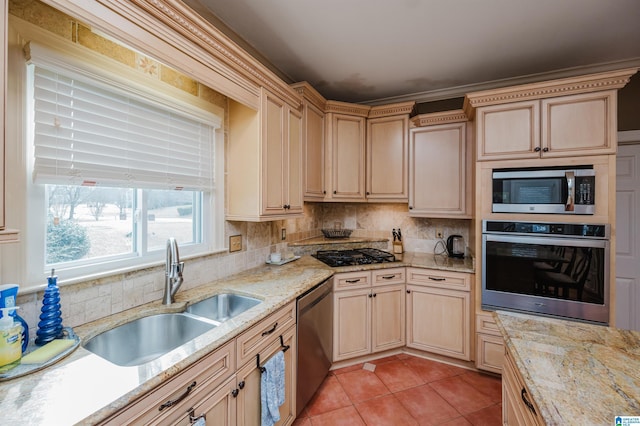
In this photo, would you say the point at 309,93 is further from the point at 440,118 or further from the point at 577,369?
the point at 577,369

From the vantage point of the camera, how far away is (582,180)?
2.02 metres

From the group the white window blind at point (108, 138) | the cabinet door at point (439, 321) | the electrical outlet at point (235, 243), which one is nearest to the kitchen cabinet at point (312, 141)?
the electrical outlet at point (235, 243)

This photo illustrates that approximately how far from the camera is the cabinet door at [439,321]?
2455 millimetres

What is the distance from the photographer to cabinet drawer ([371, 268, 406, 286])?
2.55m

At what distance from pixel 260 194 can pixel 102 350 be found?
116 cm

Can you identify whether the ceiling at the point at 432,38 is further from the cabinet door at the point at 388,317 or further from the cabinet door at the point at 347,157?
the cabinet door at the point at 388,317

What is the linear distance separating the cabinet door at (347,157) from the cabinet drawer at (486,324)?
1.52m

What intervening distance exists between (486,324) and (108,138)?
2.88 meters

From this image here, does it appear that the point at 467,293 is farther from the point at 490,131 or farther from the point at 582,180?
the point at 490,131

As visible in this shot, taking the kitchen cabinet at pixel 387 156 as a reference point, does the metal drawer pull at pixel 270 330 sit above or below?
below

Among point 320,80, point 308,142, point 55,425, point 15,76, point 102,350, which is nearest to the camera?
point 55,425

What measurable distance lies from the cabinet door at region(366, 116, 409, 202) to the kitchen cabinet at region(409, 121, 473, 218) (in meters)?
0.08

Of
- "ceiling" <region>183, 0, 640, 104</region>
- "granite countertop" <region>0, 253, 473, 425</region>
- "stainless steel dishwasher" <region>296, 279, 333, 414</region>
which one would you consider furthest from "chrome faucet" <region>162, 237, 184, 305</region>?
"ceiling" <region>183, 0, 640, 104</region>

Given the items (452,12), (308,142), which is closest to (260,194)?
(308,142)
